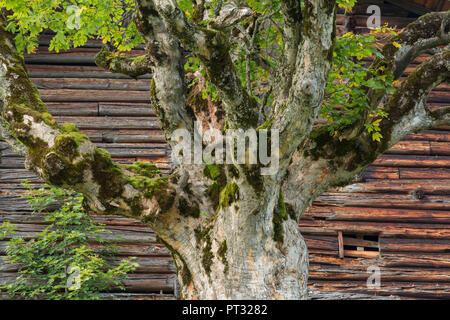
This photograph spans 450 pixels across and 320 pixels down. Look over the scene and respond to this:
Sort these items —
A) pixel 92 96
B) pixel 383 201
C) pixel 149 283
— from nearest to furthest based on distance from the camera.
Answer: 1. pixel 149 283
2. pixel 383 201
3. pixel 92 96

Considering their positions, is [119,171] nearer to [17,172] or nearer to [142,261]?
[142,261]

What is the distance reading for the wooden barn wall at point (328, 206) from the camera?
862 cm

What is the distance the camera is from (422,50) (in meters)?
5.84

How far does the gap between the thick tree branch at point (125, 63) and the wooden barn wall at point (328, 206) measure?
290cm

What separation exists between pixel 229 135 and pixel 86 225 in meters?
4.24

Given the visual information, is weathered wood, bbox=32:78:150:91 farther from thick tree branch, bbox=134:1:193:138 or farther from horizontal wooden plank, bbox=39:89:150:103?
thick tree branch, bbox=134:1:193:138

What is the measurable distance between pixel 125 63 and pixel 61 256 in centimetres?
326

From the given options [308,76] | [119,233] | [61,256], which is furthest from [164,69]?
[119,233]

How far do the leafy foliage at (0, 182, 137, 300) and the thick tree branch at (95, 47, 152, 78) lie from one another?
2268mm

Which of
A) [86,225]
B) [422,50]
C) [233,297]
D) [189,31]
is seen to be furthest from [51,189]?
[422,50]

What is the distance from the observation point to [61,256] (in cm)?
789

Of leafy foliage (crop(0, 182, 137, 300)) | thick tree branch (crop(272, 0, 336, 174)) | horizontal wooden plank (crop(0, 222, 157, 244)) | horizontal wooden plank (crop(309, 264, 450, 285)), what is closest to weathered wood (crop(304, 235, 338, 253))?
horizontal wooden plank (crop(309, 264, 450, 285))

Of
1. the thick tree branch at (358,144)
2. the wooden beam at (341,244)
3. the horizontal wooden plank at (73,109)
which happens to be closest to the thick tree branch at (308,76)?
the thick tree branch at (358,144)

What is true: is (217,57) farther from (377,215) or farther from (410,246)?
(410,246)
